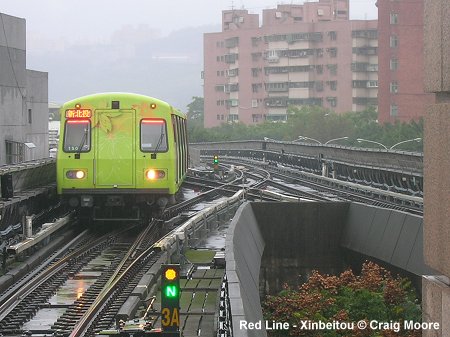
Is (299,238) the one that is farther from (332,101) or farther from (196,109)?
(196,109)

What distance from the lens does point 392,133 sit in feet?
257

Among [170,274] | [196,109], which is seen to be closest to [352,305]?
[170,274]

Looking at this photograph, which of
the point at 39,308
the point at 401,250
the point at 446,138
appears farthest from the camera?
the point at 401,250

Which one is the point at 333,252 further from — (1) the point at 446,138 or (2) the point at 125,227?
(1) the point at 446,138

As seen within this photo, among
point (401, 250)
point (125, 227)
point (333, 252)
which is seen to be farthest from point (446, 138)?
point (125, 227)

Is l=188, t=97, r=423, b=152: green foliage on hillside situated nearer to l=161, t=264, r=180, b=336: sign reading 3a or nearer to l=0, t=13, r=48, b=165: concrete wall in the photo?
l=0, t=13, r=48, b=165: concrete wall

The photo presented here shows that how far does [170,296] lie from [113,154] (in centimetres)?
1268

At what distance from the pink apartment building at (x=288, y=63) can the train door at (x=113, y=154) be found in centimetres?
10150

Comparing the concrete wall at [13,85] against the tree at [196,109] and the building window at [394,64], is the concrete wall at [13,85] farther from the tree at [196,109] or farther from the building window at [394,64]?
the tree at [196,109]

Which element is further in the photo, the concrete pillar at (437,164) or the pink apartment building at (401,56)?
the pink apartment building at (401,56)

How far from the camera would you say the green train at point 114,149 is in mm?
21703

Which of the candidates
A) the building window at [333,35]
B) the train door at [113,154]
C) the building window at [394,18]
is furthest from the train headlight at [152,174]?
the building window at [333,35]

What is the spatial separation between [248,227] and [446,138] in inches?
459

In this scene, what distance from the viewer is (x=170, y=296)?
925cm
